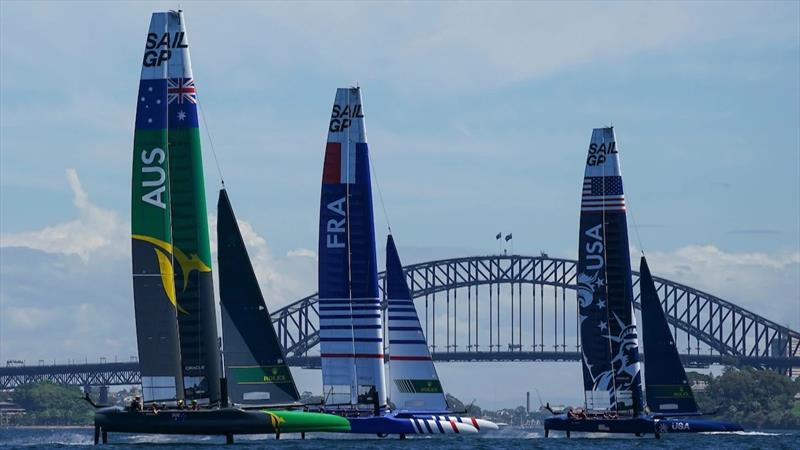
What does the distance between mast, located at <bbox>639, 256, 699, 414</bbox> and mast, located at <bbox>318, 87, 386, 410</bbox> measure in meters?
15.5

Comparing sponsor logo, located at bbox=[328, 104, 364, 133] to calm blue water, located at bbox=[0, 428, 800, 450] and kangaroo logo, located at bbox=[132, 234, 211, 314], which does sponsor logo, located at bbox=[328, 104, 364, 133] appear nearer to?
calm blue water, located at bbox=[0, 428, 800, 450]

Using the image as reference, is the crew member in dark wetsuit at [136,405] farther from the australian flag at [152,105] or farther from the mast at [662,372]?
the mast at [662,372]

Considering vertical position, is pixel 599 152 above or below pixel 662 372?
above

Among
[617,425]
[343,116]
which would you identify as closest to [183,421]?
[343,116]

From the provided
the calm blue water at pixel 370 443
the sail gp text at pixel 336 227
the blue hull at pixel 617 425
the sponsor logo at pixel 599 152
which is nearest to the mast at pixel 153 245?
the calm blue water at pixel 370 443

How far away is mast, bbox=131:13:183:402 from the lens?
4606cm

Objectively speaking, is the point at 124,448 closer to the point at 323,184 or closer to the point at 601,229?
the point at 323,184

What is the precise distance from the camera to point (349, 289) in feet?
188

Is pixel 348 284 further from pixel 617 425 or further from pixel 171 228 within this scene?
pixel 617 425

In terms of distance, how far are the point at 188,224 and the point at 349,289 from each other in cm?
1151

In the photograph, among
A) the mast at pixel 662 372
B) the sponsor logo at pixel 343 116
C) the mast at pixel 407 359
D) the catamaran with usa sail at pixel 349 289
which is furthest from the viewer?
the mast at pixel 662 372

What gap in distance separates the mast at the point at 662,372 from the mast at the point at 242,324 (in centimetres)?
2288

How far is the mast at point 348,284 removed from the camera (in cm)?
5716

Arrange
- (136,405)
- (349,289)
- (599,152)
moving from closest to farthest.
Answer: (136,405) → (349,289) → (599,152)
